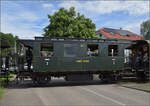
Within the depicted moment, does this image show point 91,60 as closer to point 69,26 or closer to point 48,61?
point 48,61

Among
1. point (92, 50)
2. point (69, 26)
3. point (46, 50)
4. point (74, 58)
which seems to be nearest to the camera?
point (74, 58)

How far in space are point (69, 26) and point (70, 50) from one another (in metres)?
14.6

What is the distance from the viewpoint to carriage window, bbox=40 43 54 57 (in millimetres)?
11179

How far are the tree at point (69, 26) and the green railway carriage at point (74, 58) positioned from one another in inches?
505

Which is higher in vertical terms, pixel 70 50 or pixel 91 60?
pixel 70 50

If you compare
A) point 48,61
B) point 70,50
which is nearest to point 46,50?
point 48,61

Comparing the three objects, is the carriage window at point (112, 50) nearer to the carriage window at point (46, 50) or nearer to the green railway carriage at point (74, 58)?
the green railway carriage at point (74, 58)

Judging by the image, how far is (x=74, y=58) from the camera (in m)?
11.4

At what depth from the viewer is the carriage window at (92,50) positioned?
467 inches

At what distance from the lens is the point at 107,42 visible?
39.7 feet

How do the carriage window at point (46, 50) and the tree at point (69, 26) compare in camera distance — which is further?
the tree at point (69, 26)

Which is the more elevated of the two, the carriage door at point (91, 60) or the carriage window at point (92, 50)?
the carriage window at point (92, 50)

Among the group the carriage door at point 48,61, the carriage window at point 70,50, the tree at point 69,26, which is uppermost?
the tree at point 69,26

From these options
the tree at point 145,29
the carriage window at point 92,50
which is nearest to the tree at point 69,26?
the carriage window at point 92,50
